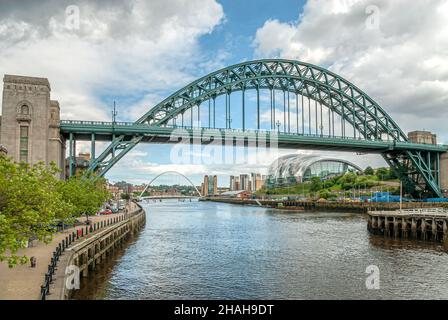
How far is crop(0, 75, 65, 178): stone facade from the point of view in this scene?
43344 mm

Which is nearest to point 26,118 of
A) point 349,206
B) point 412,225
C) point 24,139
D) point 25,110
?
point 25,110

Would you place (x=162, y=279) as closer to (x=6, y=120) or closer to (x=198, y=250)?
(x=198, y=250)

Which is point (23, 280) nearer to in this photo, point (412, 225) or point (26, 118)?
point (26, 118)

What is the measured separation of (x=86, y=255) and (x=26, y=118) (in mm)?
24873

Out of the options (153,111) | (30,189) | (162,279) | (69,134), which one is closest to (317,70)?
(153,111)

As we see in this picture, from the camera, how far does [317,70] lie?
7888cm

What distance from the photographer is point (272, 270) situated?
1026 inches

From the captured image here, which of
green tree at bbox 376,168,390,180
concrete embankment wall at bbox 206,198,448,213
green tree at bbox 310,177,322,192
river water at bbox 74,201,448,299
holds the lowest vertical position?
river water at bbox 74,201,448,299

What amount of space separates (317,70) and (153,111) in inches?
1413

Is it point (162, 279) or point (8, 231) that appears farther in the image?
point (162, 279)

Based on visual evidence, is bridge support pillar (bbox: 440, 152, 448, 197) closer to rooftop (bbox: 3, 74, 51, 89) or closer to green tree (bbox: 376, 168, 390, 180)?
green tree (bbox: 376, 168, 390, 180)

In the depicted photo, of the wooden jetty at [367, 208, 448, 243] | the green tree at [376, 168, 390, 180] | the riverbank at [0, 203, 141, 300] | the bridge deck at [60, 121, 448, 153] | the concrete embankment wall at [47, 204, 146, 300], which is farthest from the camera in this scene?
the green tree at [376, 168, 390, 180]

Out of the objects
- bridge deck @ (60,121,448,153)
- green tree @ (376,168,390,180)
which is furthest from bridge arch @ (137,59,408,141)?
green tree @ (376,168,390,180)

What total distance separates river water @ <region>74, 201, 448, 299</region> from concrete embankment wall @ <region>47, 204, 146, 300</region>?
2.82ft
